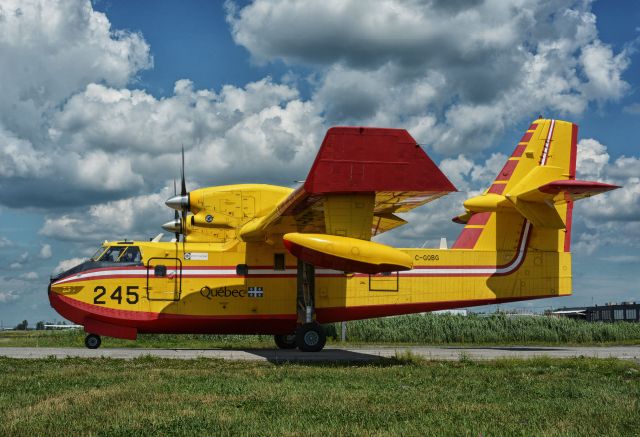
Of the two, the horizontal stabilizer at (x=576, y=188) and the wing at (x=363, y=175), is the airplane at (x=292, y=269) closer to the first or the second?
the horizontal stabilizer at (x=576, y=188)

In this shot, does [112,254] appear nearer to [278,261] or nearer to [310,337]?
[278,261]

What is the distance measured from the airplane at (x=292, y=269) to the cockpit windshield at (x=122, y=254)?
34 millimetres

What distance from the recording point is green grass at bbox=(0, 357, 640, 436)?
775cm

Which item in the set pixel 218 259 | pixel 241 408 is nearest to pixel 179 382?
pixel 241 408

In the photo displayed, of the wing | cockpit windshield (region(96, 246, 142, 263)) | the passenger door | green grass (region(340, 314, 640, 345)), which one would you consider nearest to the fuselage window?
the passenger door

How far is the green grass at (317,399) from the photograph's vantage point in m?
7.75

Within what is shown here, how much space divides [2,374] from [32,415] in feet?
19.2

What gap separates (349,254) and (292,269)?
626 centimetres

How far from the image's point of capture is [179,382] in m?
12.0

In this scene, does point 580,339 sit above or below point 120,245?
below

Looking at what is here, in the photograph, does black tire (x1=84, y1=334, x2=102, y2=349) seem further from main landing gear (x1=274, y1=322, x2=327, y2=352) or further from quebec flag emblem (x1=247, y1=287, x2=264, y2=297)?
main landing gear (x1=274, y1=322, x2=327, y2=352)

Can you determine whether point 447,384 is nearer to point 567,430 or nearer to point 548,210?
point 567,430

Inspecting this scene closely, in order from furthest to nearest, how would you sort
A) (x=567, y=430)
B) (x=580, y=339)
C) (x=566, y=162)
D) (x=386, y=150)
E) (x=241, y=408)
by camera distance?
(x=580, y=339), (x=566, y=162), (x=386, y=150), (x=241, y=408), (x=567, y=430)

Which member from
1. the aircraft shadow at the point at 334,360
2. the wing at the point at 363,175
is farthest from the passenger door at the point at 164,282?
the wing at the point at 363,175
